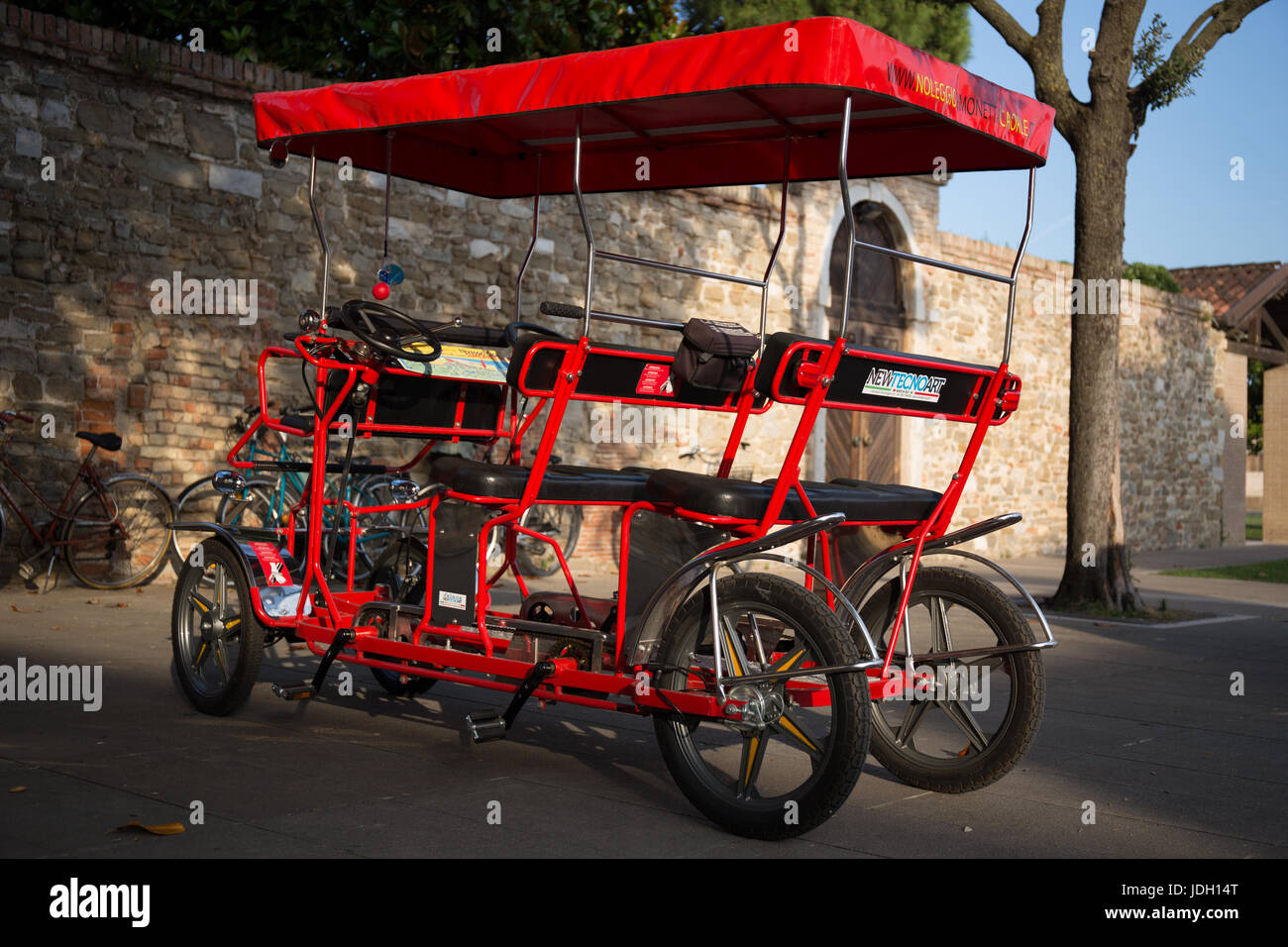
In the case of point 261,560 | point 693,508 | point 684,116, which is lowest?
point 261,560

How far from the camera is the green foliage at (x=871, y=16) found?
19094 millimetres

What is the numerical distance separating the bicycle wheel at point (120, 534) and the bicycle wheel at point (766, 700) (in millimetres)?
6326

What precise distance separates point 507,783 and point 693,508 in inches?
45.4

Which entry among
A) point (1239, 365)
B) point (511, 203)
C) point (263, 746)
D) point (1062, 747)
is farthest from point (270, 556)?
point (1239, 365)

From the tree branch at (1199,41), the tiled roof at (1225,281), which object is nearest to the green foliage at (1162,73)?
the tree branch at (1199,41)

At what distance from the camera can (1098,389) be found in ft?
34.4

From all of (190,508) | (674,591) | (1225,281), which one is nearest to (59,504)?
(190,508)

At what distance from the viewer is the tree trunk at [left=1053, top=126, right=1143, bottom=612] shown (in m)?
10.5

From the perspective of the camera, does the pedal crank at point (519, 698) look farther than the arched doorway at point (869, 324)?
No
